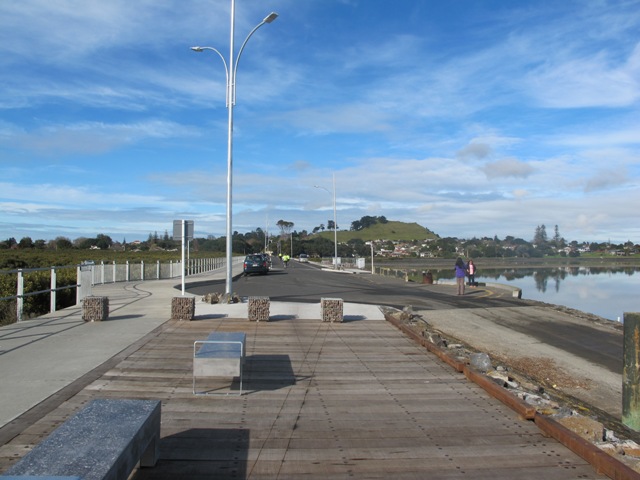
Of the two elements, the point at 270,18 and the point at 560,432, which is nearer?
the point at 560,432

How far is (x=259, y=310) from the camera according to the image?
14570 mm

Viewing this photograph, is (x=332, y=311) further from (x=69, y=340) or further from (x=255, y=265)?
(x=255, y=265)

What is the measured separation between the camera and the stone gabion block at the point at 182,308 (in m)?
14.4

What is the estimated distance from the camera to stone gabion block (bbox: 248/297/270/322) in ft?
47.8

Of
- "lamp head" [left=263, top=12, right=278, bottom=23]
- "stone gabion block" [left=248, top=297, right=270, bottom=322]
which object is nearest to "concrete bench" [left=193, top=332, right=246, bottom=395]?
"stone gabion block" [left=248, top=297, right=270, bottom=322]

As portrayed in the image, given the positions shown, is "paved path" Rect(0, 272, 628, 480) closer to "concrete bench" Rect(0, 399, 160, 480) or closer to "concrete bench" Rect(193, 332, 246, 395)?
"concrete bench" Rect(193, 332, 246, 395)

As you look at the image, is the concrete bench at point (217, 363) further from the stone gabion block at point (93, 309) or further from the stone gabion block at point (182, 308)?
the stone gabion block at point (93, 309)

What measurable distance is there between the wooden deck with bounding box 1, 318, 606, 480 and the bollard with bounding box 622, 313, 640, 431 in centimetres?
139

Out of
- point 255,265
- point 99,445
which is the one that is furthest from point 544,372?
point 255,265

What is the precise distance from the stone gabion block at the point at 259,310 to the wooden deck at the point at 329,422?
3.90m

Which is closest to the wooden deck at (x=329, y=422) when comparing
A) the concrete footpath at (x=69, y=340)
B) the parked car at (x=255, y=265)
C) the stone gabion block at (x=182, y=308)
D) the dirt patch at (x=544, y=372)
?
the concrete footpath at (x=69, y=340)

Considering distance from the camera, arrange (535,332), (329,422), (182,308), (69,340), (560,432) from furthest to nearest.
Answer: (535,332) < (182,308) < (69,340) < (329,422) < (560,432)

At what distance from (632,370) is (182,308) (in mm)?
10698

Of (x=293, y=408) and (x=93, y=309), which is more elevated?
(x=93, y=309)
